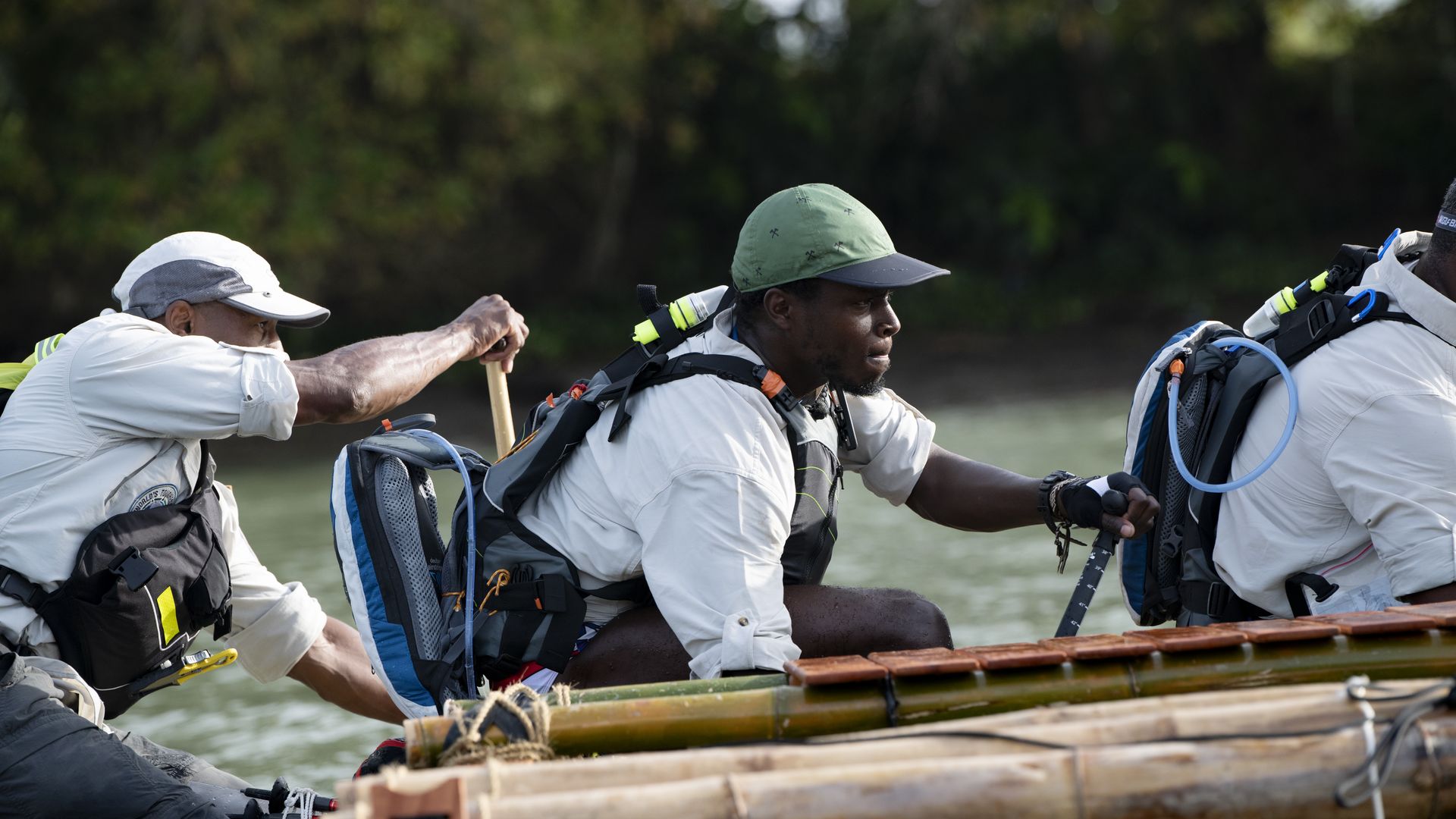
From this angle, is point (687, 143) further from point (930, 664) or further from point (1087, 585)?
point (930, 664)

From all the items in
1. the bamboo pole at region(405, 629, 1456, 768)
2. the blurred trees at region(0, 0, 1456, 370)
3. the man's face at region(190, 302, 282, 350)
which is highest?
the blurred trees at region(0, 0, 1456, 370)

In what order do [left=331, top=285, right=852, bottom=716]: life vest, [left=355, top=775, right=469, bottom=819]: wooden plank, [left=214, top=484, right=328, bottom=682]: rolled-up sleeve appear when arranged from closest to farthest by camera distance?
[left=355, top=775, right=469, bottom=819]: wooden plank
[left=331, top=285, right=852, bottom=716]: life vest
[left=214, top=484, right=328, bottom=682]: rolled-up sleeve

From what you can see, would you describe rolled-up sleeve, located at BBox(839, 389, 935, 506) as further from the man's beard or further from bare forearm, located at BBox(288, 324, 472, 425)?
bare forearm, located at BBox(288, 324, 472, 425)

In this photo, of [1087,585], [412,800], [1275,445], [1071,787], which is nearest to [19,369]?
[412,800]

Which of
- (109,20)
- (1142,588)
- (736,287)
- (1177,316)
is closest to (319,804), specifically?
(736,287)

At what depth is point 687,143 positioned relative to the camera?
65.3ft

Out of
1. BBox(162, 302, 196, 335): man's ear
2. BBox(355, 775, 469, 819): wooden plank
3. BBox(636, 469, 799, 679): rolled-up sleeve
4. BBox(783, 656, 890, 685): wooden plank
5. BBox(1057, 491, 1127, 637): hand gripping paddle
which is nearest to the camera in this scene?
BBox(355, 775, 469, 819): wooden plank

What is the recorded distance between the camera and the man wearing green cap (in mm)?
3002


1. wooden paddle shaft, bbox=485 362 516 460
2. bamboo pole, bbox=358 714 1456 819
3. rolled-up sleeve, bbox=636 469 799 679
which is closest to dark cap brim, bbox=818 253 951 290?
rolled-up sleeve, bbox=636 469 799 679

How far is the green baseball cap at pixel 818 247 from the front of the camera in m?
3.20

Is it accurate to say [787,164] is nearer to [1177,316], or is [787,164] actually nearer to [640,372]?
[1177,316]

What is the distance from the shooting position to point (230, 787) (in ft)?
12.6

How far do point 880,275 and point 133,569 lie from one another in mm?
1674

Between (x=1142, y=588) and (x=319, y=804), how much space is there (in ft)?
6.85
